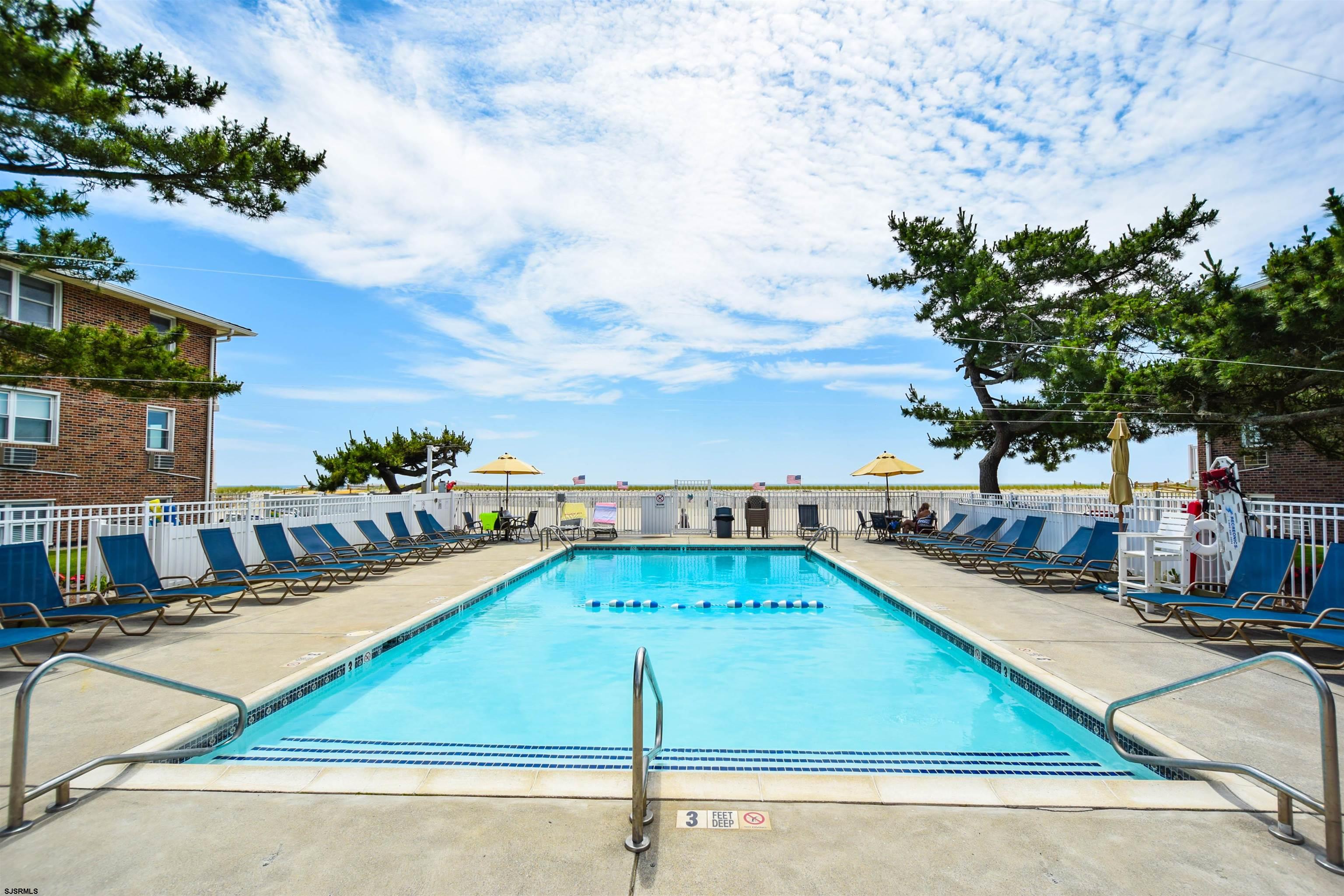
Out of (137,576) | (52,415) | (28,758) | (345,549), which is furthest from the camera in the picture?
(52,415)

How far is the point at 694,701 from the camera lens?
553 centimetres

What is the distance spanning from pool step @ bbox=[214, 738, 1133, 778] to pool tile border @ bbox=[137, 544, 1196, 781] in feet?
0.66

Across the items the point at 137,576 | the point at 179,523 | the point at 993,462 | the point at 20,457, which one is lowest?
the point at 137,576

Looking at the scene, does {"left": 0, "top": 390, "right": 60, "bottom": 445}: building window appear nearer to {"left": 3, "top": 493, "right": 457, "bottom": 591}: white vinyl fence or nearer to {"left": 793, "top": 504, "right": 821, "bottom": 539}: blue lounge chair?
{"left": 3, "top": 493, "right": 457, "bottom": 591}: white vinyl fence

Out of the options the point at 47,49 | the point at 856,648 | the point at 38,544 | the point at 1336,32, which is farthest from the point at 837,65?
the point at 38,544

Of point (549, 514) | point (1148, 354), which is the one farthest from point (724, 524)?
point (1148, 354)

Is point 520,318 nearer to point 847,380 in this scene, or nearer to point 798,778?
point 847,380

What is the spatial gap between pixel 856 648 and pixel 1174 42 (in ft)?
21.5

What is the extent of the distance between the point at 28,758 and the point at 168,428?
17.9 meters

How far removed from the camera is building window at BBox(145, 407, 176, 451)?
56.2ft

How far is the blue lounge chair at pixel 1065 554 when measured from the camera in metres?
9.40

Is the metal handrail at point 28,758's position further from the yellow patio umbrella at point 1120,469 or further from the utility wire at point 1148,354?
the utility wire at point 1148,354

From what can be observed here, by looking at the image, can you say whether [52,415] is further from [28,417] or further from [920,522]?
[920,522]

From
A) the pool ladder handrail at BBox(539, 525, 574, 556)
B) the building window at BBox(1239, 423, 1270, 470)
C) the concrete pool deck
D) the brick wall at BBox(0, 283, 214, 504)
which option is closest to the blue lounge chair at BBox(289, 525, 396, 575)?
the pool ladder handrail at BBox(539, 525, 574, 556)
